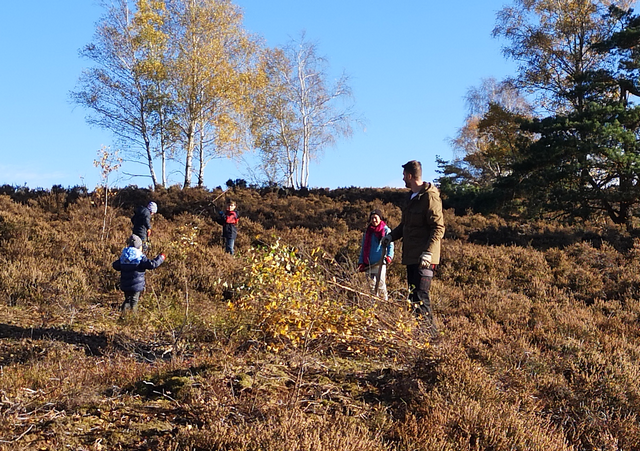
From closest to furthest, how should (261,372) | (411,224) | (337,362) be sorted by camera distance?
(261,372) → (337,362) → (411,224)

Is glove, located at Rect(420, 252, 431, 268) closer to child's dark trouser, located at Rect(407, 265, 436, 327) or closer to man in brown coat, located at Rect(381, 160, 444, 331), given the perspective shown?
man in brown coat, located at Rect(381, 160, 444, 331)

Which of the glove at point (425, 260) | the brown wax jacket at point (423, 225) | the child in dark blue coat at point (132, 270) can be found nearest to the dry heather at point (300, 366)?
the child in dark blue coat at point (132, 270)

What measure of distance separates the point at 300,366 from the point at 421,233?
6.56ft

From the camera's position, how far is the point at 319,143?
31.8 metres

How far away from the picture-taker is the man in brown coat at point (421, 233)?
16.2ft

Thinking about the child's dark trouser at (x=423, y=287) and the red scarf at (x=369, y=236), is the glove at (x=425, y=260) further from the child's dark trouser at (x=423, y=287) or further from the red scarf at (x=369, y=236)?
the red scarf at (x=369, y=236)

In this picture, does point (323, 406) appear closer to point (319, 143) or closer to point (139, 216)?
point (139, 216)

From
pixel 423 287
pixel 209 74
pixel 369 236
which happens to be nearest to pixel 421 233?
→ pixel 423 287

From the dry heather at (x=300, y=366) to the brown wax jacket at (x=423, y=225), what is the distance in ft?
2.08

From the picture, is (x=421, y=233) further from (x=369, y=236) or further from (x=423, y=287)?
(x=369, y=236)

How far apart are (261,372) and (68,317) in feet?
12.3

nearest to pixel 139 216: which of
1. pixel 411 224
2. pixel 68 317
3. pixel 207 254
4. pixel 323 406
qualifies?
pixel 207 254

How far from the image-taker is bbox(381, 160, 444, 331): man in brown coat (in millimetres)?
4945

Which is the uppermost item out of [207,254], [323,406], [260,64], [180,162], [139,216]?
[260,64]
